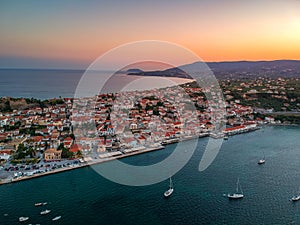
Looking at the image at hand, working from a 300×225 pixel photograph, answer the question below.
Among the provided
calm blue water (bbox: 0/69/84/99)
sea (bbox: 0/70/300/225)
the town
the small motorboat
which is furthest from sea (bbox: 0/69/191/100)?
the small motorboat

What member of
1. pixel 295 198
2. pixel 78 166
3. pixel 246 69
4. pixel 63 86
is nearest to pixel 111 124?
pixel 78 166

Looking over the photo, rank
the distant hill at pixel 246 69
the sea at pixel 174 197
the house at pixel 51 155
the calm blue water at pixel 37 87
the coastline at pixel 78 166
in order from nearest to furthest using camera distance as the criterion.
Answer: the sea at pixel 174 197
the coastline at pixel 78 166
the house at pixel 51 155
the calm blue water at pixel 37 87
the distant hill at pixel 246 69

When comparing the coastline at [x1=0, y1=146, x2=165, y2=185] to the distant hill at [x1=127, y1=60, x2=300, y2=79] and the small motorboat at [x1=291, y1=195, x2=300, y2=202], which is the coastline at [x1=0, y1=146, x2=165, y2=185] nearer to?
the small motorboat at [x1=291, y1=195, x2=300, y2=202]

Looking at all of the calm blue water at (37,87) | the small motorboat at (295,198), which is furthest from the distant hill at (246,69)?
the small motorboat at (295,198)

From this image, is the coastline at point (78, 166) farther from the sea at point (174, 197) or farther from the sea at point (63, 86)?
the sea at point (63, 86)

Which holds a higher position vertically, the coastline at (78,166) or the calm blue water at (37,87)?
the calm blue water at (37,87)

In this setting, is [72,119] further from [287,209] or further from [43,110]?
[287,209]

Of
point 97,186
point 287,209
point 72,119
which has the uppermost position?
point 72,119

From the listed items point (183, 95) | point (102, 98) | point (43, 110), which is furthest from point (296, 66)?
point (43, 110)

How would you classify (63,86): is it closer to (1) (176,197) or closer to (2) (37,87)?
(2) (37,87)
